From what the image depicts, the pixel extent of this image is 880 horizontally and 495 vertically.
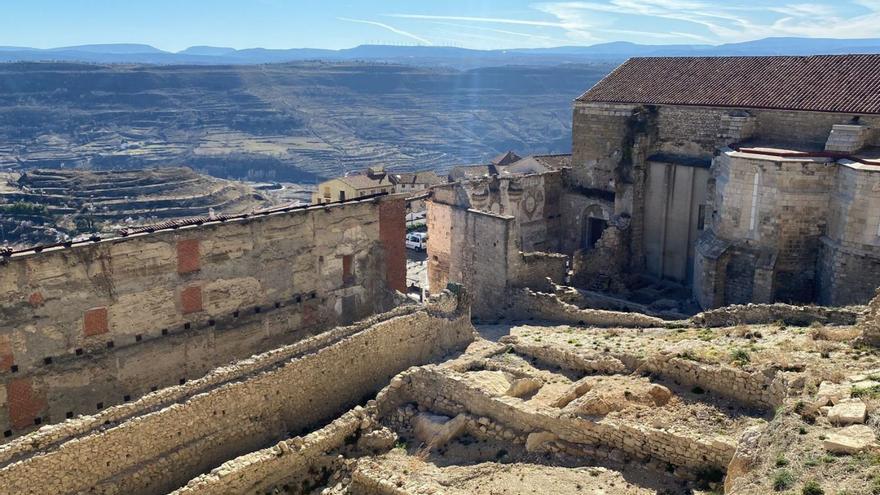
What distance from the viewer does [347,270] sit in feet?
90.4

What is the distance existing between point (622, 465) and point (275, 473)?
23.0 feet

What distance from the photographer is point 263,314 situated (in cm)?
2516

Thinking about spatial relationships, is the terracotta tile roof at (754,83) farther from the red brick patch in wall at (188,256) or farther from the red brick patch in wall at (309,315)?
the red brick patch in wall at (188,256)

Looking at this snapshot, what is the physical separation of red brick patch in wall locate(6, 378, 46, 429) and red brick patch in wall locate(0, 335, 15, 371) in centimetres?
46

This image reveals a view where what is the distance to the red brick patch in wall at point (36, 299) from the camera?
20.1 metres

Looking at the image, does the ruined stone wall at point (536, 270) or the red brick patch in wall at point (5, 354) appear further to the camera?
the ruined stone wall at point (536, 270)

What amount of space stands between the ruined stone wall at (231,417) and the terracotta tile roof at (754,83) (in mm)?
17064

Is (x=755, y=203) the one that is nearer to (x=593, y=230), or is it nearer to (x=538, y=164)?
(x=593, y=230)

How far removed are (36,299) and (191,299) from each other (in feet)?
14.5

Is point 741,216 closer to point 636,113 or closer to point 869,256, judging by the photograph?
point 869,256

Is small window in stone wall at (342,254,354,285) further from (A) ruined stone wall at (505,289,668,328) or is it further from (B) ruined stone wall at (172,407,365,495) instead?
(B) ruined stone wall at (172,407,365,495)

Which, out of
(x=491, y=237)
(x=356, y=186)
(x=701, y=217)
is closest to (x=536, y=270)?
(x=491, y=237)

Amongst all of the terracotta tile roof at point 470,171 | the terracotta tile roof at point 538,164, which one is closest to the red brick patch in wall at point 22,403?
the terracotta tile roof at point 538,164

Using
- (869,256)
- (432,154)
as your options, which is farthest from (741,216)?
(432,154)
